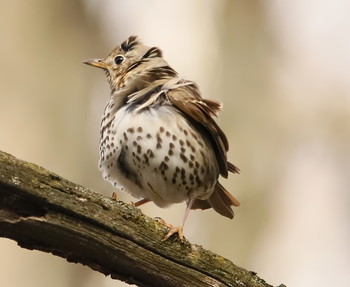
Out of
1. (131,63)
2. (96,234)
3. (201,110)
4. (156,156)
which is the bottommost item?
(96,234)

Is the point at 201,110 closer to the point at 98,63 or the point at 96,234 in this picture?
the point at 98,63

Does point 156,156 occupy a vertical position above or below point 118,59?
below

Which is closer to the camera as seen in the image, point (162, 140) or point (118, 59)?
point (162, 140)

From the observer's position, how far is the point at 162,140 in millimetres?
4707

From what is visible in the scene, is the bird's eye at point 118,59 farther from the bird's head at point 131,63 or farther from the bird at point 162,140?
→ the bird at point 162,140

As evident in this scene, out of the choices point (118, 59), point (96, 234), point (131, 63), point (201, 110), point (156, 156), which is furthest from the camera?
point (118, 59)

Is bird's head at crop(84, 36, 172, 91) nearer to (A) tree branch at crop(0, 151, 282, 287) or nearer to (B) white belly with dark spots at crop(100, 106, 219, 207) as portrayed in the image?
(B) white belly with dark spots at crop(100, 106, 219, 207)

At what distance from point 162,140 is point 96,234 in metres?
1.23

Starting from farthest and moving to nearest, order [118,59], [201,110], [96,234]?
[118,59] < [201,110] < [96,234]

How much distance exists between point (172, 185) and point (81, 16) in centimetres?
448

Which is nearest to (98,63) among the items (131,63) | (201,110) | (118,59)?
(118,59)

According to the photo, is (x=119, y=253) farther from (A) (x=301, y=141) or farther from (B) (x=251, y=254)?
(A) (x=301, y=141)

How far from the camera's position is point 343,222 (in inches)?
392

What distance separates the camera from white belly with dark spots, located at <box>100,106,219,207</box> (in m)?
4.70
